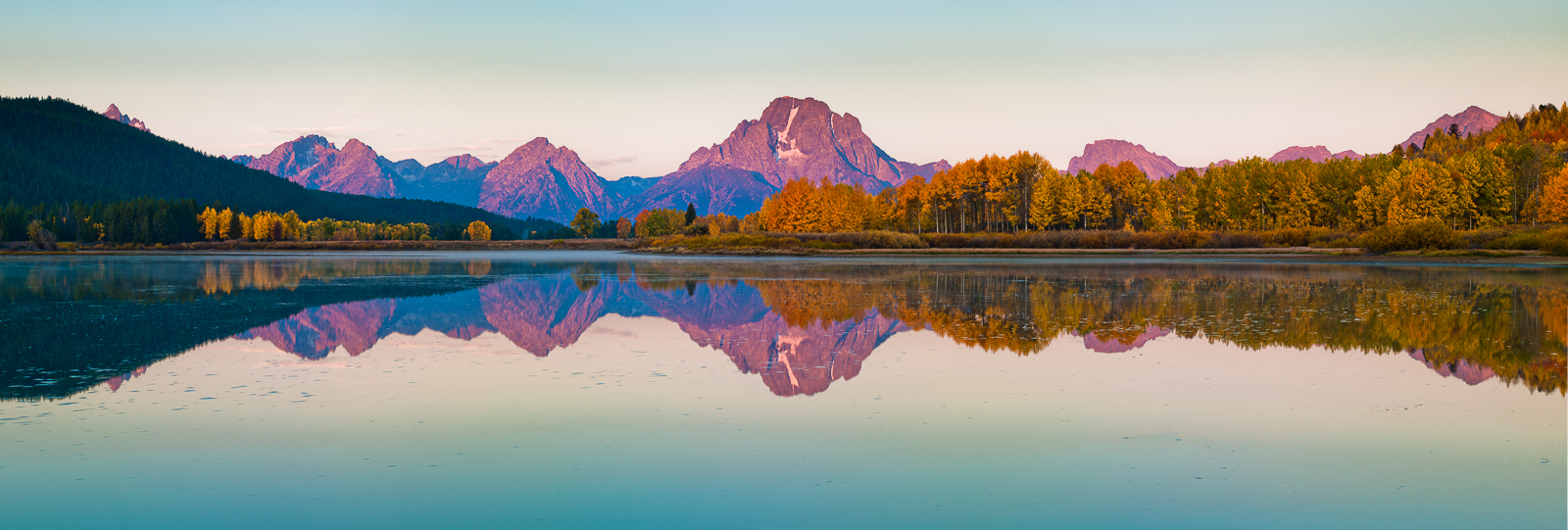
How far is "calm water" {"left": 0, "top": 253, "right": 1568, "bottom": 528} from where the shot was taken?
7926 mm

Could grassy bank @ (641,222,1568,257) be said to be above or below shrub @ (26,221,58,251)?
below

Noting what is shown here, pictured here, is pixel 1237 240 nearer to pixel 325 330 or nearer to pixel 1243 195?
pixel 1243 195

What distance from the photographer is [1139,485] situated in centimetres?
844

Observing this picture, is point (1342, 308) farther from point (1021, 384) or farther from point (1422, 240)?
point (1422, 240)

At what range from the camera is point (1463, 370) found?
48.8 ft

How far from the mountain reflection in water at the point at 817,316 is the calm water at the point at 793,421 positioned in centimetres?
20

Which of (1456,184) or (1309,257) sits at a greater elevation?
(1456,184)

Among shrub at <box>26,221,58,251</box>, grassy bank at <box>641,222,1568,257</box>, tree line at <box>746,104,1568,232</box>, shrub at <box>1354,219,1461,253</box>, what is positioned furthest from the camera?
shrub at <box>26,221,58,251</box>

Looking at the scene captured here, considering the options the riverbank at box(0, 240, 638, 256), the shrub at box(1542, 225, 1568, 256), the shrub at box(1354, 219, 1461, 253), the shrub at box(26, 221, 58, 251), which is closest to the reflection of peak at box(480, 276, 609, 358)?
the shrub at box(1354, 219, 1461, 253)

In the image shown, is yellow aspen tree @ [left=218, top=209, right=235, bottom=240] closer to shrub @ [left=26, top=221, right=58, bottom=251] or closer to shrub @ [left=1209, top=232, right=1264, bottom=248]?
shrub @ [left=26, top=221, right=58, bottom=251]

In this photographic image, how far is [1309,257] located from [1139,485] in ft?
223

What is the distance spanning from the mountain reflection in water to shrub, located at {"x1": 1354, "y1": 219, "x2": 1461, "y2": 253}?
25.3 m

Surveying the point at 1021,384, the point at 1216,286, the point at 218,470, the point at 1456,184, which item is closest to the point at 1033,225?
the point at 1456,184

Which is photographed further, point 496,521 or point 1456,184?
point 1456,184
